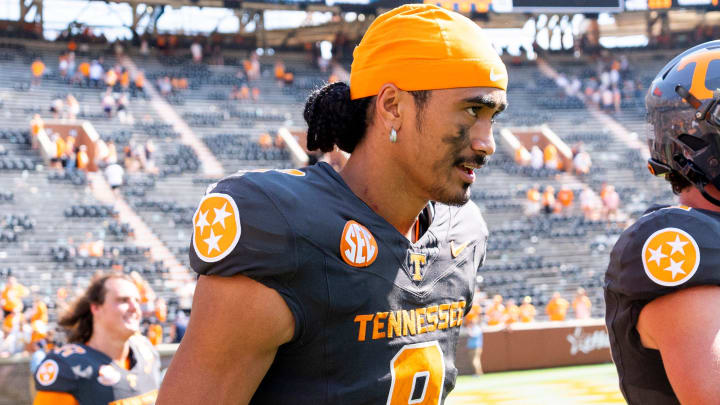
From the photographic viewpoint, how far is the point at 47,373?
396 centimetres

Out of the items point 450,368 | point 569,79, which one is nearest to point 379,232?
point 450,368

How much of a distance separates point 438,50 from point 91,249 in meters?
15.9

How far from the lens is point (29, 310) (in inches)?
563

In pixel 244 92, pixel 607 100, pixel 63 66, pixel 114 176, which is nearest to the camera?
pixel 114 176

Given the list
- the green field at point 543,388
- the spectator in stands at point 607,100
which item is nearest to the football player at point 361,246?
the green field at point 543,388

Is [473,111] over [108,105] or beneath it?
over

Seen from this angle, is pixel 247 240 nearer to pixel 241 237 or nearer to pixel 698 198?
pixel 241 237

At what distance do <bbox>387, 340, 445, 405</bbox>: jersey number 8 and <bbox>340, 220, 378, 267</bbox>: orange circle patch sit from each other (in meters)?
0.24

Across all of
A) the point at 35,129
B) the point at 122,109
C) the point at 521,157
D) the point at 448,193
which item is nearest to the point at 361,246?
the point at 448,193

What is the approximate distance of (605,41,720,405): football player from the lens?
6.39 feet

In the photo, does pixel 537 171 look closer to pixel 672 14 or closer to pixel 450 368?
pixel 672 14

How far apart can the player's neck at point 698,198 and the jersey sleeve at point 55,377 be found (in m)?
2.93

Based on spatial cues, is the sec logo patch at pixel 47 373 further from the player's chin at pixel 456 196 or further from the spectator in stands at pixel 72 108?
the spectator in stands at pixel 72 108

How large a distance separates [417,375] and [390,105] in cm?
64
